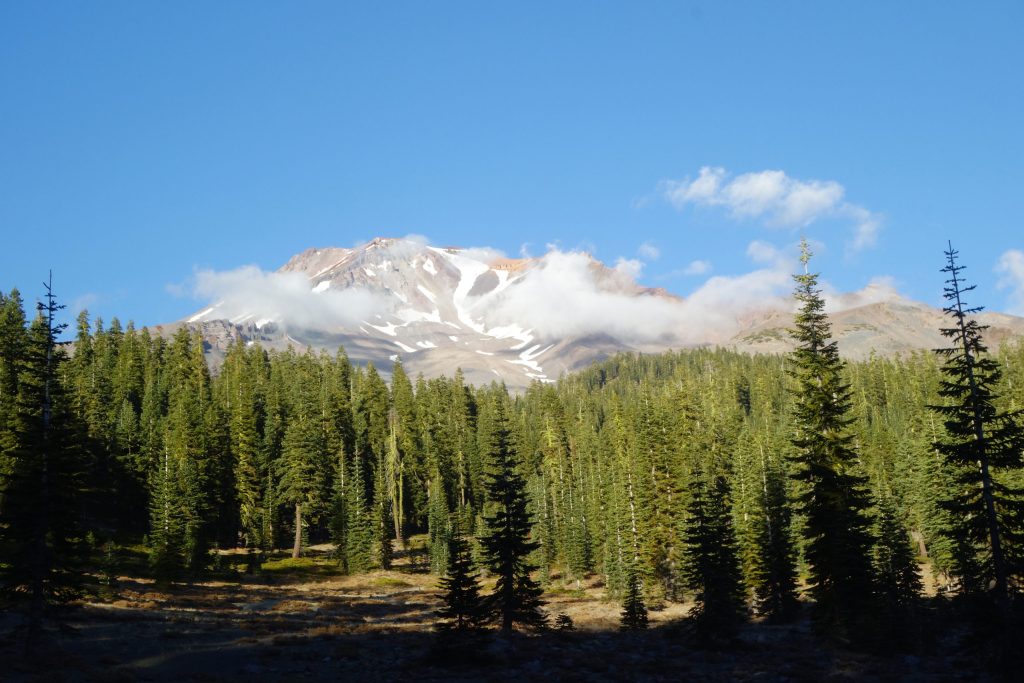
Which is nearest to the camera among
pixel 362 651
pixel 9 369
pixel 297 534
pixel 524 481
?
pixel 362 651

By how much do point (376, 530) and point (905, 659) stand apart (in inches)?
2347

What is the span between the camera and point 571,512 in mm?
89438

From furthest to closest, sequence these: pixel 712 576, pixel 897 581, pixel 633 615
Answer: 1. pixel 633 615
2. pixel 897 581
3. pixel 712 576

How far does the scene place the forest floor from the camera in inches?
1244

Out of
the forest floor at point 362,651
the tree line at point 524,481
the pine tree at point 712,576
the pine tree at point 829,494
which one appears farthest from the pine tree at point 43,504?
the pine tree at point 829,494

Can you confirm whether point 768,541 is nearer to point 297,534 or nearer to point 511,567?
point 511,567

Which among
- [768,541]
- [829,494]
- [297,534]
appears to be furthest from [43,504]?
[297,534]

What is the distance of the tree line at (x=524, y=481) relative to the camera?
3075 cm

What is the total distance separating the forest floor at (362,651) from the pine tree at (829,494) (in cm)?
274

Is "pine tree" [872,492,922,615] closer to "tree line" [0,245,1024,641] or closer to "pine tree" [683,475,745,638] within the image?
"tree line" [0,245,1024,641]

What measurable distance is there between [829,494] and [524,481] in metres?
18.0

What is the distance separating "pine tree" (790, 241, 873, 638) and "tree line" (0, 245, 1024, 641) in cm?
11

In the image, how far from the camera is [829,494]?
35.8 meters

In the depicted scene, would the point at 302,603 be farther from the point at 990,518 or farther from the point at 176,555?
the point at 990,518
